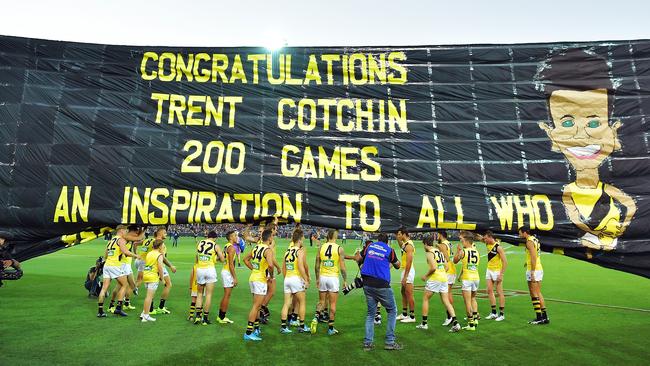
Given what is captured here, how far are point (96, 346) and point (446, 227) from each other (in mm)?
8195

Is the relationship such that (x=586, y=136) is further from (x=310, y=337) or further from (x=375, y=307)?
(x=310, y=337)

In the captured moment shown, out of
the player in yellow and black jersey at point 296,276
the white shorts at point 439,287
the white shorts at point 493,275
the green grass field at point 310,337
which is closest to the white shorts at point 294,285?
the player in yellow and black jersey at point 296,276

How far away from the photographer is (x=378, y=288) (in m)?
8.86

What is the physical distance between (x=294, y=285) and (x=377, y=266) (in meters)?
2.67

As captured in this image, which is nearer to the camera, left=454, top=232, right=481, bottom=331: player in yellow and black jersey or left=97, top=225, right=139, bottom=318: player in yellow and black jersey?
left=454, top=232, right=481, bottom=331: player in yellow and black jersey

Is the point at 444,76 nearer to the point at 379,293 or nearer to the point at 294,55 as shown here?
the point at 294,55

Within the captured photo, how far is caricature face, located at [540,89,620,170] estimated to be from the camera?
3.85 meters

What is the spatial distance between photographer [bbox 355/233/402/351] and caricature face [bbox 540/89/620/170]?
5265mm

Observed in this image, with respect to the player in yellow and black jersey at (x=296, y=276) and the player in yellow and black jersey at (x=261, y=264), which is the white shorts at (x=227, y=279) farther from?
the player in yellow and black jersey at (x=296, y=276)

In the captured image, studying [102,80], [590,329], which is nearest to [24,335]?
[102,80]

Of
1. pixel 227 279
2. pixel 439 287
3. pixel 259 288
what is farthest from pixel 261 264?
pixel 439 287

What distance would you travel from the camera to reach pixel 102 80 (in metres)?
4.23

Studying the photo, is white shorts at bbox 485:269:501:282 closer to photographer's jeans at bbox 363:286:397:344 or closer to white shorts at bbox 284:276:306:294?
photographer's jeans at bbox 363:286:397:344

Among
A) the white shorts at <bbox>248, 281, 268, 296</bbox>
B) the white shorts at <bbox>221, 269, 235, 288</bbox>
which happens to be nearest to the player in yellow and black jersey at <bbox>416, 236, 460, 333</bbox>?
the white shorts at <bbox>248, 281, 268, 296</bbox>
